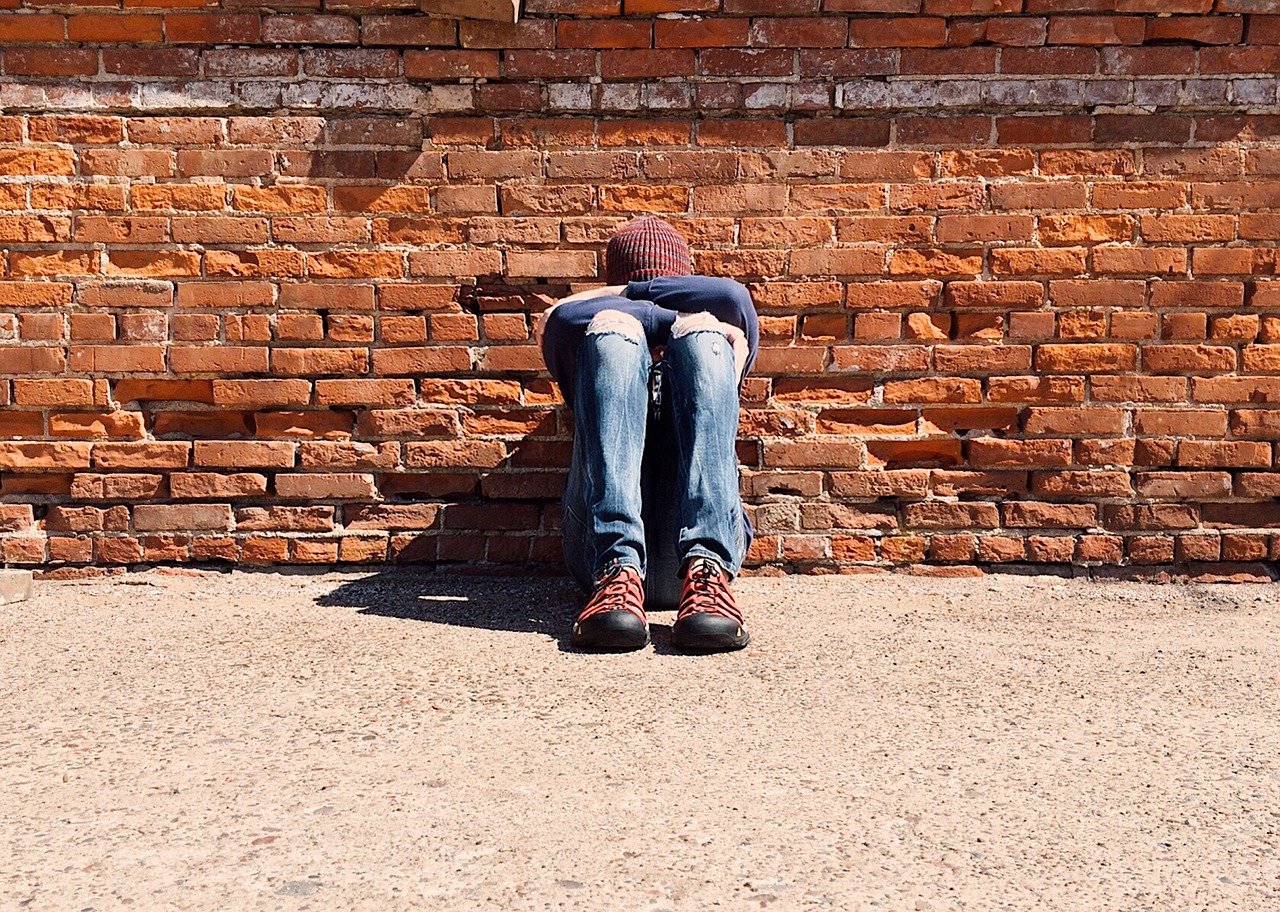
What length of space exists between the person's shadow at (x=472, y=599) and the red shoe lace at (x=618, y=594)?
13cm

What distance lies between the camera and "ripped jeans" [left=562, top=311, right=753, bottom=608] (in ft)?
8.84

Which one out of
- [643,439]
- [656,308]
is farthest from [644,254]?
[643,439]

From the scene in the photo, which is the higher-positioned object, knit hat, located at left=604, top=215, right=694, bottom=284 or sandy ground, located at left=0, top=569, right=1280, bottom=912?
knit hat, located at left=604, top=215, right=694, bottom=284

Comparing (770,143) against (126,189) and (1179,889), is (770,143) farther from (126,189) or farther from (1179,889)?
(1179,889)

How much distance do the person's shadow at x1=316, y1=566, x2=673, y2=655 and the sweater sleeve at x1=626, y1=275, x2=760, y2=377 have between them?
86 centimetres

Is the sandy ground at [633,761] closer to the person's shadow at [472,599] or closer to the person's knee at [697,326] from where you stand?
the person's shadow at [472,599]

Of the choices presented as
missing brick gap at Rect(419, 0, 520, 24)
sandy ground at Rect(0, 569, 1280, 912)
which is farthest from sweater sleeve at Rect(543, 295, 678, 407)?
missing brick gap at Rect(419, 0, 520, 24)

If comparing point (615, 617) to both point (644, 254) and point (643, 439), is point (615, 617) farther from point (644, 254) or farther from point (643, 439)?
point (644, 254)

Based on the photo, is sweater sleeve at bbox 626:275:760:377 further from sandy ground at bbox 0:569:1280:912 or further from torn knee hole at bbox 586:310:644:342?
sandy ground at bbox 0:569:1280:912

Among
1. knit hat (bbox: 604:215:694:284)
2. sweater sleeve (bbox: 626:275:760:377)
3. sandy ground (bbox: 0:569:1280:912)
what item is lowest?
sandy ground (bbox: 0:569:1280:912)

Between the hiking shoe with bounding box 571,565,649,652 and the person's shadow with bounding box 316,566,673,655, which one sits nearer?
the hiking shoe with bounding box 571,565,649,652

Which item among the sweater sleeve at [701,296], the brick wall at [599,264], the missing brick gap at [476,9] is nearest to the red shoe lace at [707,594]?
the sweater sleeve at [701,296]

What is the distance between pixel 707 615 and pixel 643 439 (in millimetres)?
507

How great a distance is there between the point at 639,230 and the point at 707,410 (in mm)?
661
